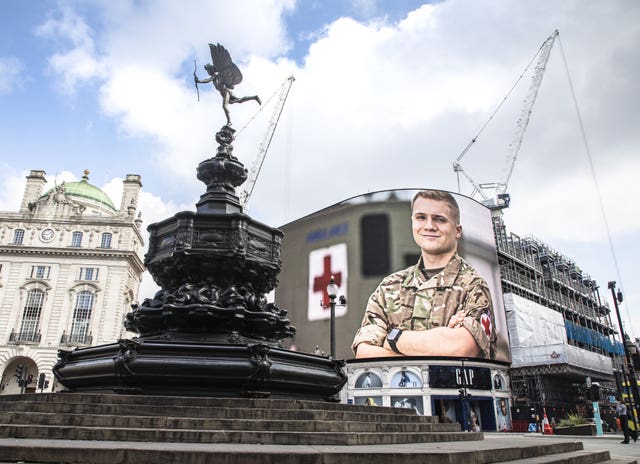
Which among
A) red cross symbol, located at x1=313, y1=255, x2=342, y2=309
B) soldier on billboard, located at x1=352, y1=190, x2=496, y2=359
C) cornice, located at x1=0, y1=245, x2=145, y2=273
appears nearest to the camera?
soldier on billboard, located at x1=352, y1=190, x2=496, y2=359

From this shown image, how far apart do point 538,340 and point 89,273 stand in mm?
46186

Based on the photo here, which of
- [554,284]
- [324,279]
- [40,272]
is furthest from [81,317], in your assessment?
[554,284]

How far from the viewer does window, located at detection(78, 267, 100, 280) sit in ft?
165

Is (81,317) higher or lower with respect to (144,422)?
higher

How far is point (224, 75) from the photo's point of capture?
11195mm

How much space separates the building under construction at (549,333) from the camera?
4503 cm

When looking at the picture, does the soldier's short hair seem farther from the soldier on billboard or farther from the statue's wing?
the statue's wing

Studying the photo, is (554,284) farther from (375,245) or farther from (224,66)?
(224,66)

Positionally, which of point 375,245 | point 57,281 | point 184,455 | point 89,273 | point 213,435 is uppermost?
point 375,245

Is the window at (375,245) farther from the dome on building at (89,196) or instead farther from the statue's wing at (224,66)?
the statue's wing at (224,66)

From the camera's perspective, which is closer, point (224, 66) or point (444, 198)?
point (224, 66)

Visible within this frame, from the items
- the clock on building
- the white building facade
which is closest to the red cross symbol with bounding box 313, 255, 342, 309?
the white building facade

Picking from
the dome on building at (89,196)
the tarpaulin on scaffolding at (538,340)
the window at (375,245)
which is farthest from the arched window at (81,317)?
the tarpaulin on scaffolding at (538,340)

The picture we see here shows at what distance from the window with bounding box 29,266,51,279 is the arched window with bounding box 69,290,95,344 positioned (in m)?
4.31
